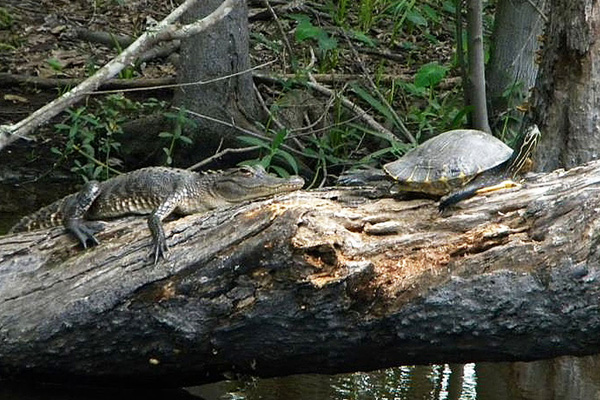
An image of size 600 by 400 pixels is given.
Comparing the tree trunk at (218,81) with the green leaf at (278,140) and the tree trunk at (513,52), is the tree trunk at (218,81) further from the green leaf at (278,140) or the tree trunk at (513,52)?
the tree trunk at (513,52)

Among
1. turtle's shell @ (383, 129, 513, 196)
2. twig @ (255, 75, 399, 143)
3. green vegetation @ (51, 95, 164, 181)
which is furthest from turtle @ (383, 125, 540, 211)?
green vegetation @ (51, 95, 164, 181)

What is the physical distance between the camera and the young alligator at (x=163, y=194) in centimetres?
564

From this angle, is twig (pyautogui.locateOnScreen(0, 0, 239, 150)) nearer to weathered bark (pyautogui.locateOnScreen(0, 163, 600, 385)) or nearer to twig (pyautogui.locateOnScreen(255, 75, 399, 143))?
weathered bark (pyautogui.locateOnScreen(0, 163, 600, 385))

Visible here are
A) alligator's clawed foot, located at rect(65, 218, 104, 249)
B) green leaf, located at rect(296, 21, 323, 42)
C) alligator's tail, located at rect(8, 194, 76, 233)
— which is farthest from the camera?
green leaf, located at rect(296, 21, 323, 42)

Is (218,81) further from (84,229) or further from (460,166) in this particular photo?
(460,166)

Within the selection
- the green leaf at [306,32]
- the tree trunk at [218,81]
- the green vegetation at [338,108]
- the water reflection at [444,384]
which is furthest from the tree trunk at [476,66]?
the water reflection at [444,384]

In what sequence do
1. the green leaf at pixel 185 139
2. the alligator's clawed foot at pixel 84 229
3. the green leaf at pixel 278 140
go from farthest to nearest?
the green leaf at pixel 185 139 → the green leaf at pixel 278 140 → the alligator's clawed foot at pixel 84 229

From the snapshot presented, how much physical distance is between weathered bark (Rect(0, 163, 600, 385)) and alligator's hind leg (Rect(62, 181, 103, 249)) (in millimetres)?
160

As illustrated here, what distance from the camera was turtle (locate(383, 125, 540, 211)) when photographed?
514 centimetres

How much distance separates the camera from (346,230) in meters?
4.75

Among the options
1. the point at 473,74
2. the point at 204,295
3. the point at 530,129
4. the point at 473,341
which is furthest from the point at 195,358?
the point at 473,74

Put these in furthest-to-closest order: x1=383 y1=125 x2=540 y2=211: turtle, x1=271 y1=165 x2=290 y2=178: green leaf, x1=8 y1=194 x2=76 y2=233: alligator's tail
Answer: x1=271 y1=165 x2=290 y2=178: green leaf < x1=8 y1=194 x2=76 y2=233: alligator's tail < x1=383 y1=125 x2=540 y2=211: turtle

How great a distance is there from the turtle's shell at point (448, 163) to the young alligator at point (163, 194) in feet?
1.82

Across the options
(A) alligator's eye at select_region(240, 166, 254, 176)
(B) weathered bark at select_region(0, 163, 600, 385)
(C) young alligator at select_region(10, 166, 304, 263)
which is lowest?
(B) weathered bark at select_region(0, 163, 600, 385)
